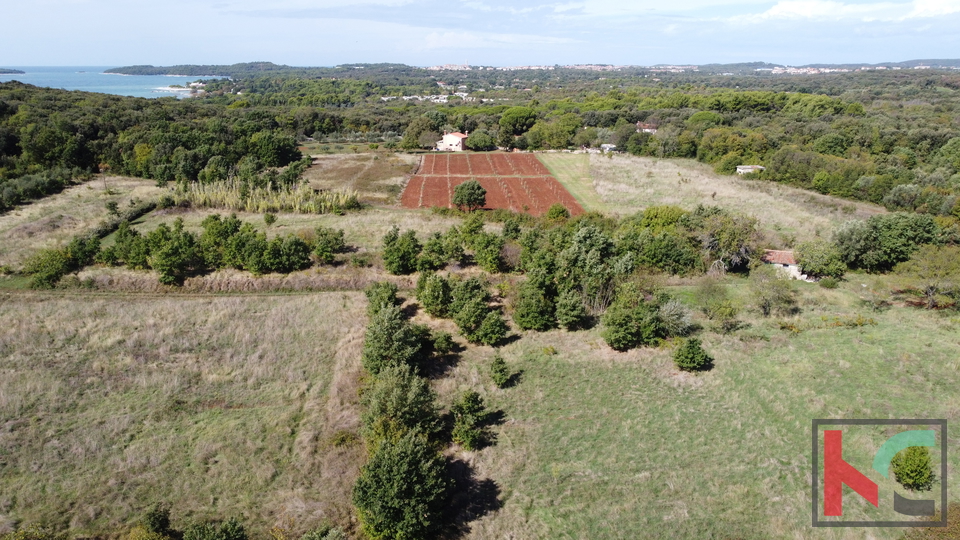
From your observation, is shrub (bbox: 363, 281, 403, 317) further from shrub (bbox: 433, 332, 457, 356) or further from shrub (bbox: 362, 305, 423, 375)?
shrub (bbox: 433, 332, 457, 356)

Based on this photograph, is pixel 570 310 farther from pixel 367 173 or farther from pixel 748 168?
pixel 748 168

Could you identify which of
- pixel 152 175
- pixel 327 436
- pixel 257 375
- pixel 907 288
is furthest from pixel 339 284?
pixel 152 175

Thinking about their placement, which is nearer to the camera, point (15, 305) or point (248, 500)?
point (248, 500)

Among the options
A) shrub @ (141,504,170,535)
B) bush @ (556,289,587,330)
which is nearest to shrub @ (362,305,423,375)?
bush @ (556,289,587,330)

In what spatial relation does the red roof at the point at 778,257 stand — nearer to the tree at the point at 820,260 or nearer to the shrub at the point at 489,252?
the tree at the point at 820,260

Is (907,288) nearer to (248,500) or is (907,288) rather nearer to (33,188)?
(248,500)

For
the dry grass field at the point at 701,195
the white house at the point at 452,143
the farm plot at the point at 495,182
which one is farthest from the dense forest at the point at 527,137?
the farm plot at the point at 495,182

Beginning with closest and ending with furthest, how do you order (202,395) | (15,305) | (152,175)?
1. (202,395)
2. (15,305)
3. (152,175)
